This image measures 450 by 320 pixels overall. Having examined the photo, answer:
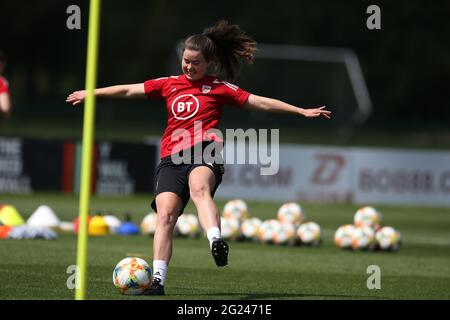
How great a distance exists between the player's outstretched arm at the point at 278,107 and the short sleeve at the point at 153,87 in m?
0.83

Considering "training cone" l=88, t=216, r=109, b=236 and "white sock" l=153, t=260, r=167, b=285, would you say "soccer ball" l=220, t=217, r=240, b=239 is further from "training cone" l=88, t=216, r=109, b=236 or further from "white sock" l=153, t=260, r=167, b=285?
"white sock" l=153, t=260, r=167, b=285

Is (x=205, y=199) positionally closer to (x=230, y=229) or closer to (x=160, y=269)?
(x=160, y=269)

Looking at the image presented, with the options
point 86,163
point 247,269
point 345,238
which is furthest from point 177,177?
point 345,238

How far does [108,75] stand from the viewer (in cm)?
6122

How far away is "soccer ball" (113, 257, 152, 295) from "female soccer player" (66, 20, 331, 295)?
8cm

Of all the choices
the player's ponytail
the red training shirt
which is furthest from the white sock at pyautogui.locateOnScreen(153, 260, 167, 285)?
the player's ponytail

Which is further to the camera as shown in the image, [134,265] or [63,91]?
[63,91]

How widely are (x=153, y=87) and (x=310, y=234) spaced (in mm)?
7120

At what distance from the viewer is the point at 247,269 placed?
12.8 m

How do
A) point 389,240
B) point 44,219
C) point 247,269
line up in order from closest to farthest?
point 247,269 → point 389,240 → point 44,219

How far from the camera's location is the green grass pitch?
33.5ft

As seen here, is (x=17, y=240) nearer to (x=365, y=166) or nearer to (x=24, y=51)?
(x=365, y=166)

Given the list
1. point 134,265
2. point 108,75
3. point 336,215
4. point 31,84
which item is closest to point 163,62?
point 108,75
